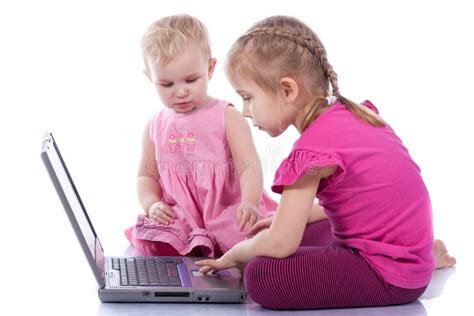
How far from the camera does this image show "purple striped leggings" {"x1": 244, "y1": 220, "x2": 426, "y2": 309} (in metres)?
1.83

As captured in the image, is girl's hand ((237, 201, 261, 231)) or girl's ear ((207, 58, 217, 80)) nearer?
girl's hand ((237, 201, 261, 231))

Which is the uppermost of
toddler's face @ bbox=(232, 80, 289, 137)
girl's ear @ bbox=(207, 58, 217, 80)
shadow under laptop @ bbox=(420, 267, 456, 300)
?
toddler's face @ bbox=(232, 80, 289, 137)

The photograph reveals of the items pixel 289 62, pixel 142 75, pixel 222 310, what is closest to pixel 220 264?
pixel 222 310

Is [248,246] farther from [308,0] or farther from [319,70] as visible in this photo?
[308,0]

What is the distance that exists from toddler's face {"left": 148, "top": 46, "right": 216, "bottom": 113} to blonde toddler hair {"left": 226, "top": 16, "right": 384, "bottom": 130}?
13.0 inches

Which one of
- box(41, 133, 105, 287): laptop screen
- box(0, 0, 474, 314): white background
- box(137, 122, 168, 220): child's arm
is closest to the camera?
box(41, 133, 105, 287): laptop screen

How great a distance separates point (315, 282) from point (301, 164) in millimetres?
236

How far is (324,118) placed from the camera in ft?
6.07

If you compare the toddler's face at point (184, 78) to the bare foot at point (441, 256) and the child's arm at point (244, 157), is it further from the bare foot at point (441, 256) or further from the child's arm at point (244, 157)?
the bare foot at point (441, 256)

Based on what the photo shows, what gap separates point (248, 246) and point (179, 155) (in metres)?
0.52

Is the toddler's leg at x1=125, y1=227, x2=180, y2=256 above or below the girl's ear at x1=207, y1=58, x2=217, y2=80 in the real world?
below

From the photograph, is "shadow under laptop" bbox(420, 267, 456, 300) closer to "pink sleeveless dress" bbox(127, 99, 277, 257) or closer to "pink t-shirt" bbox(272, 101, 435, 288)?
"pink t-shirt" bbox(272, 101, 435, 288)

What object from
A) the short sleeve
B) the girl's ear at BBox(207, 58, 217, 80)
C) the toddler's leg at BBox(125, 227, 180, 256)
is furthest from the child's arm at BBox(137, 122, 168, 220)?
the short sleeve

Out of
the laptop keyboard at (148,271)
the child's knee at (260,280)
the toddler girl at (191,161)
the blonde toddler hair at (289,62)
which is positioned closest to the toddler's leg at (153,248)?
the toddler girl at (191,161)
